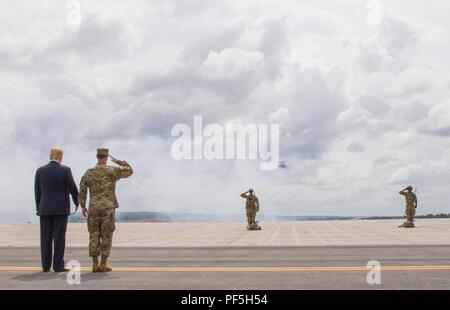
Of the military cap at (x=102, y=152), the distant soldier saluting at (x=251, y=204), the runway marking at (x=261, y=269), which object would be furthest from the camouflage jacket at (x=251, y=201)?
the military cap at (x=102, y=152)

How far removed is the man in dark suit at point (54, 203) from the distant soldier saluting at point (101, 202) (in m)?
0.41

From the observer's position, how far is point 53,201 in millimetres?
9570

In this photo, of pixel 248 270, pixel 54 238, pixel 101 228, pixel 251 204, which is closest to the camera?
pixel 101 228

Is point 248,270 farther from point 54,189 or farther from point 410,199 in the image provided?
point 410,199

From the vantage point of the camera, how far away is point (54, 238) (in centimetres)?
955

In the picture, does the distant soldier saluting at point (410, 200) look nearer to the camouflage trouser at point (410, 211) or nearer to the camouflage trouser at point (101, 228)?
the camouflage trouser at point (410, 211)

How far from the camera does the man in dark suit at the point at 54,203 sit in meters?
9.52

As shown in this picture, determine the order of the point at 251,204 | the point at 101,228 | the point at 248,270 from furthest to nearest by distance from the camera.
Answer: the point at 251,204 < the point at 248,270 < the point at 101,228

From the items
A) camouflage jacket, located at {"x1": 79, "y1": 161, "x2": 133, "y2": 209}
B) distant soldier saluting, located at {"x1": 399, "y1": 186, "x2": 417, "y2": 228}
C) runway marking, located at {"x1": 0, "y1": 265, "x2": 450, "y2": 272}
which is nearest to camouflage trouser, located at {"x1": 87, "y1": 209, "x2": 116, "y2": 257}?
camouflage jacket, located at {"x1": 79, "y1": 161, "x2": 133, "y2": 209}

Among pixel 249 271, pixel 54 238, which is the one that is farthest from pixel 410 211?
pixel 54 238

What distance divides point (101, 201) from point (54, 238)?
1173mm

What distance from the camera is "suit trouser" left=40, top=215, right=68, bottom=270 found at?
9508 mm

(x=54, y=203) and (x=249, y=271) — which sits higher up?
(x=54, y=203)
